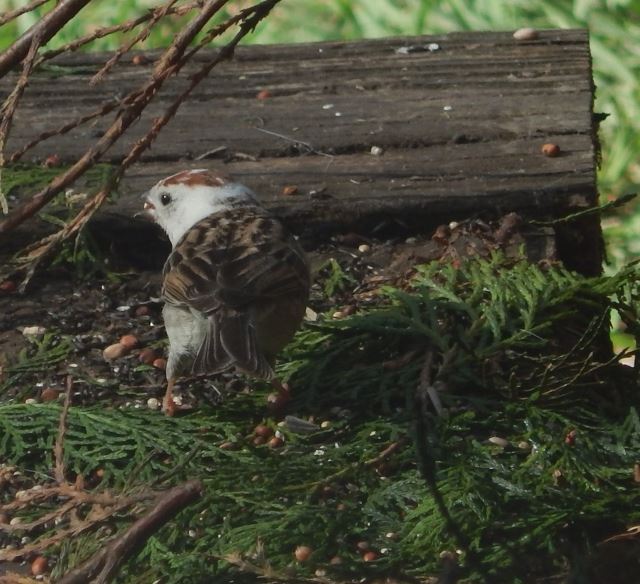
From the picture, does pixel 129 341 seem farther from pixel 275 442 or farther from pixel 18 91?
pixel 18 91

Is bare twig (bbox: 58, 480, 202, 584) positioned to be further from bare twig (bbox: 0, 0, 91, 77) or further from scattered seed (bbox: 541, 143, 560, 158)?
scattered seed (bbox: 541, 143, 560, 158)

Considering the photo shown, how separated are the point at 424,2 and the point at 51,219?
312cm

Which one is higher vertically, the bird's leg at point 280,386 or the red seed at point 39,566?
the red seed at point 39,566

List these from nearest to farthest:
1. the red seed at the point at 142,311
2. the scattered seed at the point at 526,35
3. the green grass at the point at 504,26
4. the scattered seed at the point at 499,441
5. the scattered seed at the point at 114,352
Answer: the scattered seed at the point at 499,441 < the scattered seed at the point at 114,352 < the red seed at the point at 142,311 < the scattered seed at the point at 526,35 < the green grass at the point at 504,26

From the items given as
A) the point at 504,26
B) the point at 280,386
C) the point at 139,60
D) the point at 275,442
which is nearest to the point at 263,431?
the point at 275,442

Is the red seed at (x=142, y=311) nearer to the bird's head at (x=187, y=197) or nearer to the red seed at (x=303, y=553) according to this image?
the bird's head at (x=187, y=197)

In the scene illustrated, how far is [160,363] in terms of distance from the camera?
136 inches

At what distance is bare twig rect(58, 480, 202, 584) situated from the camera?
190cm

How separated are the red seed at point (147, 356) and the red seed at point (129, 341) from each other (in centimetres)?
3

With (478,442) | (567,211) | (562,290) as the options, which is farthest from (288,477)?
(567,211)

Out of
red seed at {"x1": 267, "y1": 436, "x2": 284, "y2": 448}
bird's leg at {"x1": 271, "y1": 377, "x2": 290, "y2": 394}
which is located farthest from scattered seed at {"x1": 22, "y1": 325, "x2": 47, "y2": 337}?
red seed at {"x1": 267, "y1": 436, "x2": 284, "y2": 448}

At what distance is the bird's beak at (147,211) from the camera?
12.6 ft

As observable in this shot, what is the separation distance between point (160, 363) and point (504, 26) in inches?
134

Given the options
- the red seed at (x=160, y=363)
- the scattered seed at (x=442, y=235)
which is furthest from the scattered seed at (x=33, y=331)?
the scattered seed at (x=442, y=235)
